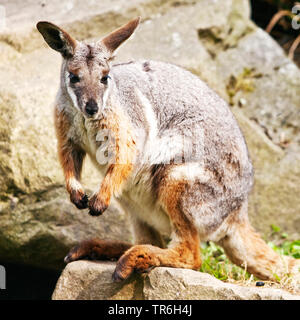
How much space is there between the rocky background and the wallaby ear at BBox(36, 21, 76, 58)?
1915 millimetres

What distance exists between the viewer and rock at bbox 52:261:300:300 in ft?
15.2

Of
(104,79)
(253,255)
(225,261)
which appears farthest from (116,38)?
(225,261)

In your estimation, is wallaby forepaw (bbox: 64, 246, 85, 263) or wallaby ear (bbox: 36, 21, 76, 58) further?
wallaby forepaw (bbox: 64, 246, 85, 263)

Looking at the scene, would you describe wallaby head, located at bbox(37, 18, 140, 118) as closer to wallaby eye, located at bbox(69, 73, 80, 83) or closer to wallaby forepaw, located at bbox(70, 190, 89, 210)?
wallaby eye, located at bbox(69, 73, 80, 83)

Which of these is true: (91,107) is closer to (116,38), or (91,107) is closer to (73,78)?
(73,78)

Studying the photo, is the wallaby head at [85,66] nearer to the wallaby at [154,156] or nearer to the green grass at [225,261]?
the wallaby at [154,156]

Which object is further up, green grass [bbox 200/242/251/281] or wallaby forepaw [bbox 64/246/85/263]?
wallaby forepaw [bbox 64/246/85/263]

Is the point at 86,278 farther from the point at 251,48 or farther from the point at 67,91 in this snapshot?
the point at 251,48

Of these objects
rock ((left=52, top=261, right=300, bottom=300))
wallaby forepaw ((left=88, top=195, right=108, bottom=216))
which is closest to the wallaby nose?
wallaby forepaw ((left=88, top=195, right=108, bottom=216))

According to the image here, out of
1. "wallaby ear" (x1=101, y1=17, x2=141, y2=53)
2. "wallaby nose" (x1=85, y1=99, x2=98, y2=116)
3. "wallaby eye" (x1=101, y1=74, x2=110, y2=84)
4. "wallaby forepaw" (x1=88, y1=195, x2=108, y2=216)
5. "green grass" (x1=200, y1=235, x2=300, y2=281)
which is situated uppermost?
"wallaby ear" (x1=101, y1=17, x2=141, y2=53)

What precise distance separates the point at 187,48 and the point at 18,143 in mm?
2763

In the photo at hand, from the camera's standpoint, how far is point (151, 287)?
4867 mm

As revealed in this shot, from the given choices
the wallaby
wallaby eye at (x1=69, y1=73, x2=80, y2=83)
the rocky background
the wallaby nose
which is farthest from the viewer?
the rocky background
